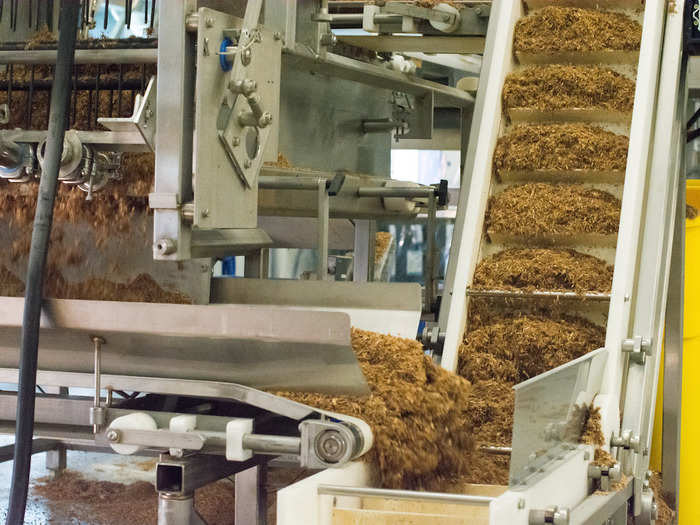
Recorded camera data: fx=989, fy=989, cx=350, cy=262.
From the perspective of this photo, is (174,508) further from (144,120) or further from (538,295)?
(538,295)

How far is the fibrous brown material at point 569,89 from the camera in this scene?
11.5 feet

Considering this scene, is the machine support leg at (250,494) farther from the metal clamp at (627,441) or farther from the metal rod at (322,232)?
the metal clamp at (627,441)

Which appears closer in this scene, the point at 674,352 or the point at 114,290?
the point at 114,290

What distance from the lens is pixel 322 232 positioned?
353 centimetres

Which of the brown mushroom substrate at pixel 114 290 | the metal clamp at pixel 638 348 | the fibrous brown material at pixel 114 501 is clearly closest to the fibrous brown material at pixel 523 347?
the metal clamp at pixel 638 348

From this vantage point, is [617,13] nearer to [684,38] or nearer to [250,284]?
[684,38]

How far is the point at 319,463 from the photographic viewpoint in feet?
6.45

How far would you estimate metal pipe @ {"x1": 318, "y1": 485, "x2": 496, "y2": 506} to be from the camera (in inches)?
77.6

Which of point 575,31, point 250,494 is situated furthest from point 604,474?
point 575,31

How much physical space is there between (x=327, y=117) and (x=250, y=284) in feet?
4.91

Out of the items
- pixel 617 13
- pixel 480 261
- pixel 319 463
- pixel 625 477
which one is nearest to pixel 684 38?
pixel 617 13

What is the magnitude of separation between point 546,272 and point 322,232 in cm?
82

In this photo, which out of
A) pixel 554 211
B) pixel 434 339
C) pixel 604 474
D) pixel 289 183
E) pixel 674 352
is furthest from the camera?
pixel 674 352

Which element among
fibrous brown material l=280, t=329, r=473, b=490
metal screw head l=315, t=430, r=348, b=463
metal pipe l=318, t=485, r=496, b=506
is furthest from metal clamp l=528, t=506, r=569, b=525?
metal screw head l=315, t=430, r=348, b=463
